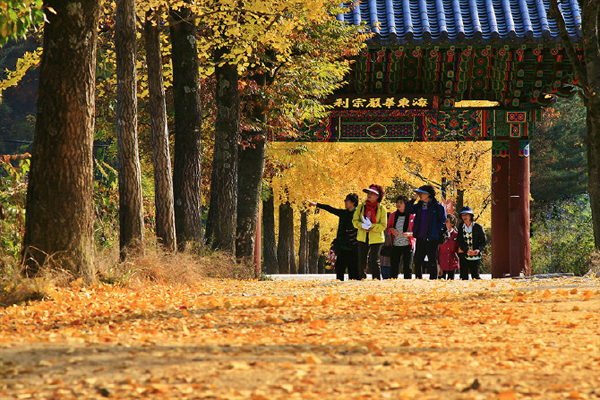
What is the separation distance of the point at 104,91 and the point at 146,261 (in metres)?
10.00

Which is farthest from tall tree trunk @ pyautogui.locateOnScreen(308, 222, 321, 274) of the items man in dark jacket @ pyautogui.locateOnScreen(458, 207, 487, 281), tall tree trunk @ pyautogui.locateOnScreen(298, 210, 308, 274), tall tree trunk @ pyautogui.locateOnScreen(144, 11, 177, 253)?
tall tree trunk @ pyautogui.locateOnScreen(144, 11, 177, 253)

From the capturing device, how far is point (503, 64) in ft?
61.5

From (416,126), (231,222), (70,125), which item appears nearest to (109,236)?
(231,222)

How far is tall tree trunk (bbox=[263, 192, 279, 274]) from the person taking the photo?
2794 cm

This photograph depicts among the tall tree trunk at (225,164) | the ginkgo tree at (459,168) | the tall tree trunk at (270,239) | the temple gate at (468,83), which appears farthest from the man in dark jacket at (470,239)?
the ginkgo tree at (459,168)

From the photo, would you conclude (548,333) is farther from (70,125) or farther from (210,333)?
(70,125)

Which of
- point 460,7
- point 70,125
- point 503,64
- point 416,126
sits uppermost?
point 460,7

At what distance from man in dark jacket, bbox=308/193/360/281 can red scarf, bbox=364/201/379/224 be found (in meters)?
0.41

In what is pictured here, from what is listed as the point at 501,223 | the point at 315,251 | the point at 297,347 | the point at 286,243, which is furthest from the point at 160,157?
the point at 315,251

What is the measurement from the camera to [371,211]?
12703 millimetres

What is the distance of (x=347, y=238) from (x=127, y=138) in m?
4.36

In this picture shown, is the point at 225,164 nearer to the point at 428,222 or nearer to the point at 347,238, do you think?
the point at 347,238

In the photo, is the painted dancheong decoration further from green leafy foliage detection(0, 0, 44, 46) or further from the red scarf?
green leafy foliage detection(0, 0, 44, 46)

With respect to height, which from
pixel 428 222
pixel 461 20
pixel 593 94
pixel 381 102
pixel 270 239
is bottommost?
pixel 270 239
